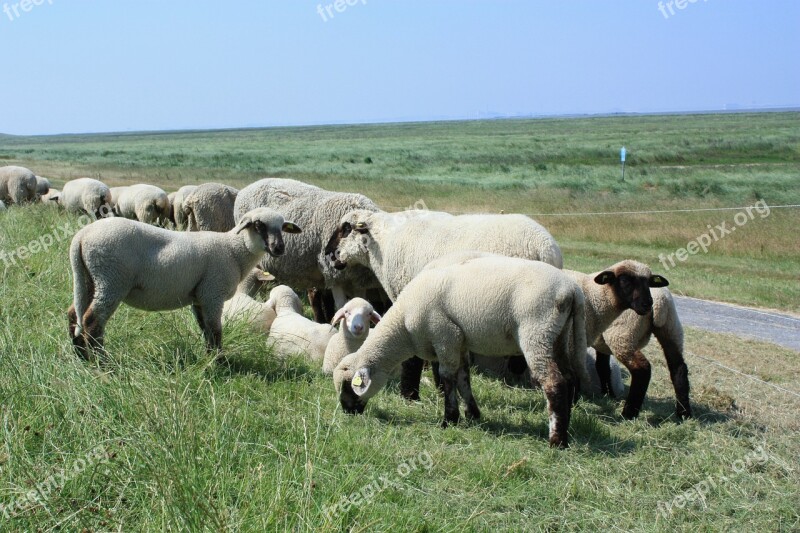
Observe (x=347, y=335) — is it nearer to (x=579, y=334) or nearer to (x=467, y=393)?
(x=467, y=393)

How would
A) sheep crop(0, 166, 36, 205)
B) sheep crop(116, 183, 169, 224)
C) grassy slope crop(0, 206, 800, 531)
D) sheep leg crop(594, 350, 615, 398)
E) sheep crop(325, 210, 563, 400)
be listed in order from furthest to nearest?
sheep crop(0, 166, 36, 205) → sheep crop(116, 183, 169, 224) → sheep leg crop(594, 350, 615, 398) → sheep crop(325, 210, 563, 400) → grassy slope crop(0, 206, 800, 531)

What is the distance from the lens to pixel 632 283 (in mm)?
7391

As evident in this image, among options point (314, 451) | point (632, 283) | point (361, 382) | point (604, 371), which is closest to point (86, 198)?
point (361, 382)

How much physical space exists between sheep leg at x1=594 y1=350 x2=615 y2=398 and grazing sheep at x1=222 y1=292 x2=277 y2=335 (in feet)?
12.4

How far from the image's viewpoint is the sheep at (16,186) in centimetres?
2250

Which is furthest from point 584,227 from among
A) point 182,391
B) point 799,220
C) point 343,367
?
point 182,391

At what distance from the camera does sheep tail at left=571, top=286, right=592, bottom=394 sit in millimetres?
6625

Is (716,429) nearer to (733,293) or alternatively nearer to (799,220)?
(733,293)

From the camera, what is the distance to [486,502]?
5473 mm

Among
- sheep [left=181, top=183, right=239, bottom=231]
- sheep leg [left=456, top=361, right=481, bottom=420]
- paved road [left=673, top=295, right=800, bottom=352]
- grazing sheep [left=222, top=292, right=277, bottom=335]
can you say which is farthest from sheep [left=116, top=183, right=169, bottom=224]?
sheep leg [left=456, top=361, right=481, bottom=420]

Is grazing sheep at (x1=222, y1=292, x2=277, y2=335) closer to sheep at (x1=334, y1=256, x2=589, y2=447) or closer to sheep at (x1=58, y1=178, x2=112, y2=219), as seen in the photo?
sheep at (x1=334, y1=256, x2=589, y2=447)

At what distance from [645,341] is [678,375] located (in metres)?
0.44

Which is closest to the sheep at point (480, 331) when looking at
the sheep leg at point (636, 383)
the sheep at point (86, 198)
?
the sheep leg at point (636, 383)

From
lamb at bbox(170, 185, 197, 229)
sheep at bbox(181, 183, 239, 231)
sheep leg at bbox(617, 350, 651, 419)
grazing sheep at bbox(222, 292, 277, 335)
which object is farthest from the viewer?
lamb at bbox(170, 185, 197, 229)
